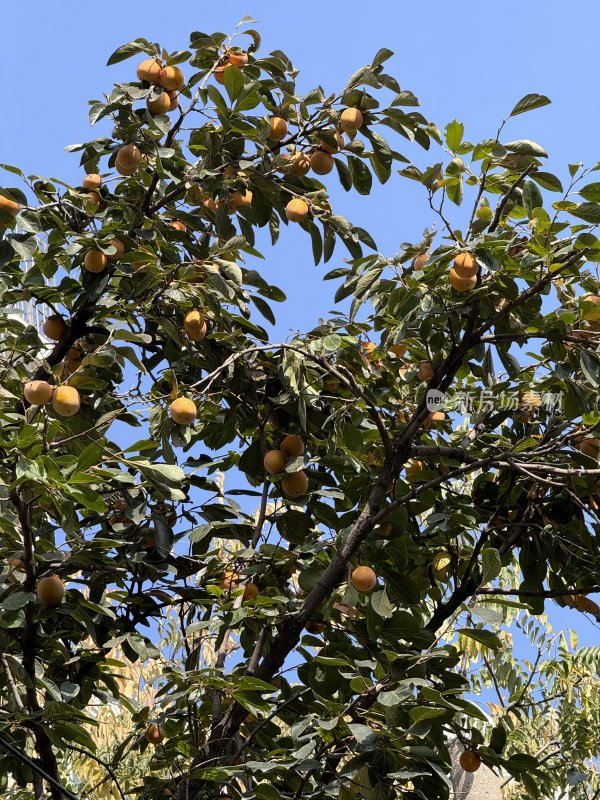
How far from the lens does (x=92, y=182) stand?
114 inches

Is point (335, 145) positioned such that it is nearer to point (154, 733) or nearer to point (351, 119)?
point (351, 119)

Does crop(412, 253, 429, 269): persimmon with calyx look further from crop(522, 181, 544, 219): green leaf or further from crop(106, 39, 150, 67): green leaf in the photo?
crop(106, 39, 150, 67): green leaf

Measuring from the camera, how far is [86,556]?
2367mm

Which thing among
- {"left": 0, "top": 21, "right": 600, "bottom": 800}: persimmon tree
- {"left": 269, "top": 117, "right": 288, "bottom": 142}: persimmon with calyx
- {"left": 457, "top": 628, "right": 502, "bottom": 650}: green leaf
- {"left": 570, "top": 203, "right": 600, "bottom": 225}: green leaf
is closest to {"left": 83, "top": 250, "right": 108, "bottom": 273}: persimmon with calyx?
{"left": 0, "top": 21, "right": 600, "bottom": 800}: persimmon tree

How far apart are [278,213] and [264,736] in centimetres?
154

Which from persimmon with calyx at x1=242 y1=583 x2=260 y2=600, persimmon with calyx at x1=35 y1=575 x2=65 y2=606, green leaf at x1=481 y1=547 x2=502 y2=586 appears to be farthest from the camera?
persimmon with calyx at x1=242 y1=583 x2=260 y2=600

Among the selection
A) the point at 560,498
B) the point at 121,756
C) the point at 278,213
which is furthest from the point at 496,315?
the point at 121,756

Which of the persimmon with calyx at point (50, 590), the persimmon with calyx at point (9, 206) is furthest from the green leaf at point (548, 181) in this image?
the persimmon with calyx at point (50, 590)

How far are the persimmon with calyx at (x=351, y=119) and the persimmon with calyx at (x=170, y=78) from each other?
0.49 metres

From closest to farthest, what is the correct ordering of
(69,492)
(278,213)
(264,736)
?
(69,492), (264,736), (278,213)

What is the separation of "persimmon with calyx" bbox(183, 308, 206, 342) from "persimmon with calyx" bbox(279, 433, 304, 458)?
14.1 inches

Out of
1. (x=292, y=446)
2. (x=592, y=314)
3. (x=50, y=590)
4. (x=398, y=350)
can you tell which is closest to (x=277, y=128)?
(x=398, y=350)

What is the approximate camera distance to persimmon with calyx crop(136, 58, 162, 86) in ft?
9.32

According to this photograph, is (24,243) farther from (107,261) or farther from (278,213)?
(278,213)
